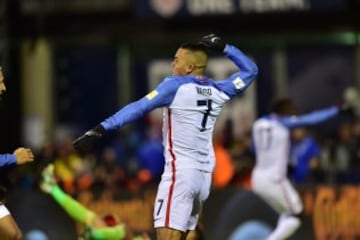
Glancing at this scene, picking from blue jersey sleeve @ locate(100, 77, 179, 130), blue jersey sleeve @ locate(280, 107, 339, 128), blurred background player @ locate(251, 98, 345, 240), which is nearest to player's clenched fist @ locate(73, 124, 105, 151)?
blue jersey sleeve @ locate(100, 77, 179, 130)

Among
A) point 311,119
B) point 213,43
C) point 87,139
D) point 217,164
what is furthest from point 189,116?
point 217,164

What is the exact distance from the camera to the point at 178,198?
10.2 metres

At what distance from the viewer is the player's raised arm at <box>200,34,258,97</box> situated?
10477mm

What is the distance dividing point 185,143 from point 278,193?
546 cm

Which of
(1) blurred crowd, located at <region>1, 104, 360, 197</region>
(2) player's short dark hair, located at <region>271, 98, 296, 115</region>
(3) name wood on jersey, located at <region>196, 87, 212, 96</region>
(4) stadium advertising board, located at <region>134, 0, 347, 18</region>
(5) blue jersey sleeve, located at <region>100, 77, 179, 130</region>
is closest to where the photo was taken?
(5) blue jersey sleeve, located at <region>100, 77, 179, 130</region>

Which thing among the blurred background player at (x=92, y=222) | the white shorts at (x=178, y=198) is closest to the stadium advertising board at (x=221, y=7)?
the blurred background player at (x=92, y=222)

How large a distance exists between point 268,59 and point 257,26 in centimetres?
72

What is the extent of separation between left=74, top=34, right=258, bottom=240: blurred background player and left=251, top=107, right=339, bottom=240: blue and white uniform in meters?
4.90

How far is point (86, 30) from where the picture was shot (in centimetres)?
2414

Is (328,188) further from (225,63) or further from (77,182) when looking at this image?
(225,63)

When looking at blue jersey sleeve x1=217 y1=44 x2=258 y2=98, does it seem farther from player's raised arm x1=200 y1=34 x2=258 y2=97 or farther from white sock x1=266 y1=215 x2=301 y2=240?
white sock x1=266 y1=215 x2=301 y2=240

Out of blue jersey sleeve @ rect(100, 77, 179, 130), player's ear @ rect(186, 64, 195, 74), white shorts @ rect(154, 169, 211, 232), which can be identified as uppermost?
player's ear @ rect(186, 64, 195, 74)

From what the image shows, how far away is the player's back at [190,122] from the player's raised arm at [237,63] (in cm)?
21

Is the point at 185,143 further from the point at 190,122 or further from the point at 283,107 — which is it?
the point at 283,107
